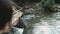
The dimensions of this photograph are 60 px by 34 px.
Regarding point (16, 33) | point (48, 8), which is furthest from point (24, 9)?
point (16, 33)

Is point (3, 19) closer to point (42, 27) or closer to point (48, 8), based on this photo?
point (42, 27)

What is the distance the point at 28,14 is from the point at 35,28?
317 centimetres

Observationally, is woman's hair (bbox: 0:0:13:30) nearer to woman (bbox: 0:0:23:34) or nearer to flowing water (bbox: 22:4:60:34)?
woman (bbox: 0:0:23:34)

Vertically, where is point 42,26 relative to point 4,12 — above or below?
below

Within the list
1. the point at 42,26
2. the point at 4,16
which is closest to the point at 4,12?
the point at 4,16

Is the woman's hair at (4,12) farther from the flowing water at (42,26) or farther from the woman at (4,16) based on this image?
the flowing water at (42,26)

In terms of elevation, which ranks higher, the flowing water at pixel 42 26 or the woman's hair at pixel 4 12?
the woman's hair at pixel 4 12

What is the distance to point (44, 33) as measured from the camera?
7320mm

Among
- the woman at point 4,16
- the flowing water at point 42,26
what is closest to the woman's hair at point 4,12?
the woman at point 4,16

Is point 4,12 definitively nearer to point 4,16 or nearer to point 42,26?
point 4,16

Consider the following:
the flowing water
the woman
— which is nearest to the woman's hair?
the woman

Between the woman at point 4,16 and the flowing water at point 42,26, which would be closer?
the woman at point 4,16

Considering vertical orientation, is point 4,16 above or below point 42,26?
above

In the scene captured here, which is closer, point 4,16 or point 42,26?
point 4,16
